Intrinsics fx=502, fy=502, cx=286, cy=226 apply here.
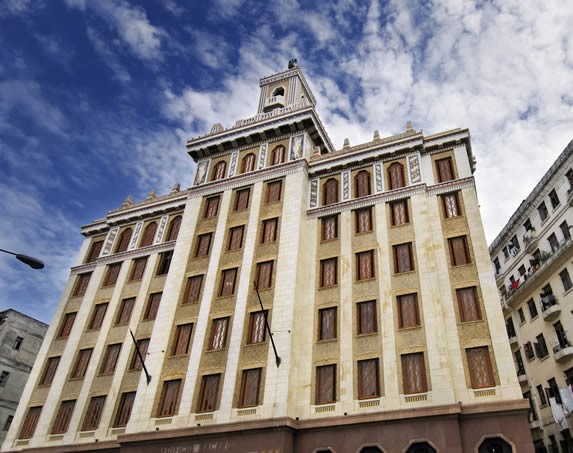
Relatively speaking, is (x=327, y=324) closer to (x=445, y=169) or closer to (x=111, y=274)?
(x=445, y=169)

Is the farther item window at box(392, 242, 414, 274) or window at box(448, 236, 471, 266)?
window at box(392, 242, 414, 274)

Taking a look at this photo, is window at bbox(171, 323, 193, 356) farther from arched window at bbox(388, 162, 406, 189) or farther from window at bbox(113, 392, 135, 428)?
arched window at bbox(388, 162, 406, 189)

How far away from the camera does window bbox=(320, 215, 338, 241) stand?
32.5 m

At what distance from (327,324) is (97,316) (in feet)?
59.1

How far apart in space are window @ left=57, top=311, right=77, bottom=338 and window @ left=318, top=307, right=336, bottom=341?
19626 millimetres

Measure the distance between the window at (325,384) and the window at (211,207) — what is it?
575 inches

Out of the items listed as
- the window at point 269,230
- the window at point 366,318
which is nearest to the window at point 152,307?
the window at point 269,230

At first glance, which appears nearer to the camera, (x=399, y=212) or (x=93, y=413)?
(x=93, y=413)

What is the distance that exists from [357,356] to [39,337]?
37.7m

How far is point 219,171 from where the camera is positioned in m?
39.1

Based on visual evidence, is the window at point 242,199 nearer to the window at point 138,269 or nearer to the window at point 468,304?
the window at point 138,269

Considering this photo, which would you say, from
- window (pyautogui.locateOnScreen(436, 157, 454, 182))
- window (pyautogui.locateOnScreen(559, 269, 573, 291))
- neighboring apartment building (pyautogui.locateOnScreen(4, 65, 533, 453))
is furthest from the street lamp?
window (pyautogui.locateOnScreen(559, 269, 573, 291))

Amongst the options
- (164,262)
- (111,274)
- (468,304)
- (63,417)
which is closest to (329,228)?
(468,304)

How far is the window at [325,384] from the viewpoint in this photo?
26.0 metres
